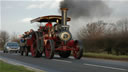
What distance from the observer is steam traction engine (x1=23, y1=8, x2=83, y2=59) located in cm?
1756

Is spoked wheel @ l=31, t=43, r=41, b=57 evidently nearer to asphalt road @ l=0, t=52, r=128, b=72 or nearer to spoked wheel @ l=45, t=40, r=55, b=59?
spoked wheel @ l=45, t=40, r=55, b=59

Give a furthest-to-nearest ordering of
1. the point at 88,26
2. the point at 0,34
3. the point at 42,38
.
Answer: the point at 0,34, the point at 88,26, the point at 42,38

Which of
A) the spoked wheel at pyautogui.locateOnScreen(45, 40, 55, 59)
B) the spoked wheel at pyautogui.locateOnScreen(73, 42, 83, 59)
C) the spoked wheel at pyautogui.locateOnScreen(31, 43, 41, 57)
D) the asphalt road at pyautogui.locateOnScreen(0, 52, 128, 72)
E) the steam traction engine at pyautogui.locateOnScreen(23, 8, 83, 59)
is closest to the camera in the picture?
the asphalt road at pyautogui.locateOnScreen(0, 52, 128, 72)

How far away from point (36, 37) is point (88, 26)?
15.9 meters

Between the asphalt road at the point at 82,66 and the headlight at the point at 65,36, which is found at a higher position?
the headlight at the point at 65,36

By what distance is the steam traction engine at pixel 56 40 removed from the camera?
17.6 m

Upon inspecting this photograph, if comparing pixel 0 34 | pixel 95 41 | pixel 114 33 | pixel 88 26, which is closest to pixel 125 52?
pixel 114 33

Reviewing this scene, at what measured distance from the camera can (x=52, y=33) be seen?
18.6 meters

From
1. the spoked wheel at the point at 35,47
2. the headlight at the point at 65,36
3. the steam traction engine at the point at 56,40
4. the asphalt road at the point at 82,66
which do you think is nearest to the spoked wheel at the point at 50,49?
the steam traction engine at the point at 56,40

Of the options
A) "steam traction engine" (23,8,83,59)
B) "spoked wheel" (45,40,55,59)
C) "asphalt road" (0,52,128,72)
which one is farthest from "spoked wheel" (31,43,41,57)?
"asphalt road" (0,52,128,72)

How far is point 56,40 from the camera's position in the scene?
18484 mm

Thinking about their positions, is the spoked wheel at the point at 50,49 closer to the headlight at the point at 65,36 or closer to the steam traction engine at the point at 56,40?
the steam traction engine at the point at 56,40

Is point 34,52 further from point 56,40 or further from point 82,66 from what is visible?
point 82,66

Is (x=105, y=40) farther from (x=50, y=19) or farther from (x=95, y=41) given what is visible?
(x=50, y=19)
